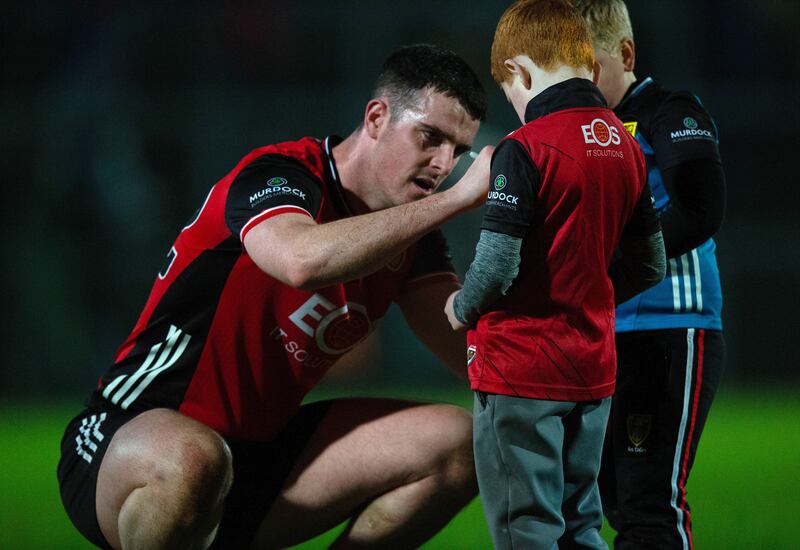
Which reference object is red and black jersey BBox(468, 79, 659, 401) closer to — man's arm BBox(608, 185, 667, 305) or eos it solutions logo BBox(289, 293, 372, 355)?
man's arm BBox(608, 185, 667, 305)

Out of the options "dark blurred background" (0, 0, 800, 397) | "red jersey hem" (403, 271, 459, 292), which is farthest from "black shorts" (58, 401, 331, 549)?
"dark blurred background" (0, 0, 800, 397)

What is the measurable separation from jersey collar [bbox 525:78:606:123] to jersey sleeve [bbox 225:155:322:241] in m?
0.69

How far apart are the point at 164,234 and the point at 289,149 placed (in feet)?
22.3

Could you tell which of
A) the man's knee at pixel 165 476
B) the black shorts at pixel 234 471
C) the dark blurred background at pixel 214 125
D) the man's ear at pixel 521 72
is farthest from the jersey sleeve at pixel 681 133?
the dark blurred background at pixel 214 125

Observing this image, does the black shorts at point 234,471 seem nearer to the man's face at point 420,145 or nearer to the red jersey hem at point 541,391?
the man's face at point 420,145

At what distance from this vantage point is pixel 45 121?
9.47 meters

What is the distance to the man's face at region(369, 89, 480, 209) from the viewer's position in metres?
2.90

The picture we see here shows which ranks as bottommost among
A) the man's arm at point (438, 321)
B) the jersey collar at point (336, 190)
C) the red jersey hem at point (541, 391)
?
the man's arm at point (438, 321)

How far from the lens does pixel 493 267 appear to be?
7.39ft

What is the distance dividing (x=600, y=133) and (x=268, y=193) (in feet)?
2.96

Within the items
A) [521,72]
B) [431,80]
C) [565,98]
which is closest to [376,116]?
[431,80]

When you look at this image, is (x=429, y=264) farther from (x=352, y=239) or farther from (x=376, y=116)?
(x=352, y=239)

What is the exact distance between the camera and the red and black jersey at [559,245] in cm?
229

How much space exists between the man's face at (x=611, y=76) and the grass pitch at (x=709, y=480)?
5.62 feet
